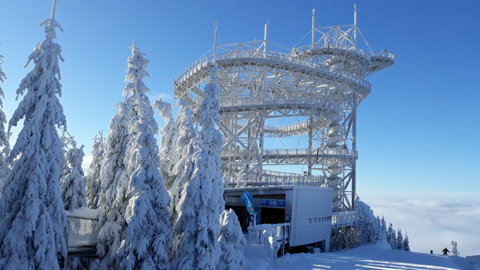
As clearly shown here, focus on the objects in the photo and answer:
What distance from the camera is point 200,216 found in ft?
58.6

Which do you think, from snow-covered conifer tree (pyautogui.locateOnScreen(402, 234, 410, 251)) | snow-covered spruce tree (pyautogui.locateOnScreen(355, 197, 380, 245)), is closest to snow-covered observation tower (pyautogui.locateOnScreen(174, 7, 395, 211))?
snow-covered spruce tree (pyautogui.locateOnScreen(355, 197, 380, 245))

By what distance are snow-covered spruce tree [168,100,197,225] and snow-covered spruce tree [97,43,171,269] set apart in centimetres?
107

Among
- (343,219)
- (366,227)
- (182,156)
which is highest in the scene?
(182,156)

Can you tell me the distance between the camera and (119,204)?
62.8 feet

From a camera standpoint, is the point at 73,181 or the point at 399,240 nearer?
the point at 73,181

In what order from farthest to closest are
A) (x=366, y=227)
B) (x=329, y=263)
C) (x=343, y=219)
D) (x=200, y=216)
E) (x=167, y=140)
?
1. (x=366, y=227)
2. (x=343, y=219)
3. (x=329, y=263)
4. (x=167, y=140)
5. (x=200, y=216)

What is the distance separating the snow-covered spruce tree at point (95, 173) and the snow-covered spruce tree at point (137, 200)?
953cm

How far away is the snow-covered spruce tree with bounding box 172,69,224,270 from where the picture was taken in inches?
692

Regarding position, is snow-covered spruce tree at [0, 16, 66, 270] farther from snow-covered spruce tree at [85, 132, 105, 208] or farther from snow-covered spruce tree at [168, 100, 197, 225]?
snow-covered spruce tree at [85, 132, 105, 208]

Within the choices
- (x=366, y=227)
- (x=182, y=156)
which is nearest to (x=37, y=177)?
(x=182, y=156)

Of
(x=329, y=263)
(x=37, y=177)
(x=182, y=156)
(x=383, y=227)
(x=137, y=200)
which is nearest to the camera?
(x=37, y=177)

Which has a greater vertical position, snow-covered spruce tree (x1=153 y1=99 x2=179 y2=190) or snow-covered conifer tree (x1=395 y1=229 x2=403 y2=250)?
snow-covered spruce tree (x1=153 y1=99 x2=179 y2=190)

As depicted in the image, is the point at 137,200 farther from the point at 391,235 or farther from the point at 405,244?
the point at 405,244

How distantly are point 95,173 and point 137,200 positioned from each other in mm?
13650
